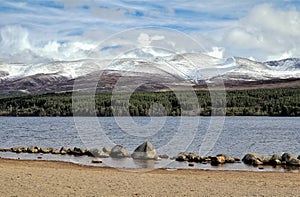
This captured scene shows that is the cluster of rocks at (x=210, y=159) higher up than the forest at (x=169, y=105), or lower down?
lower down

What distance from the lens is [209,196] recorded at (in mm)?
19953

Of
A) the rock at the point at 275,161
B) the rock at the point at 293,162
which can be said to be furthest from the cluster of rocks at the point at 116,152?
the rock at the point at 293,162

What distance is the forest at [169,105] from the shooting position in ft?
431

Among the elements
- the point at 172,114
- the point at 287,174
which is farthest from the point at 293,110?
the point at 287,174

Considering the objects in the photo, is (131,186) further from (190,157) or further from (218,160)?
(190,157)

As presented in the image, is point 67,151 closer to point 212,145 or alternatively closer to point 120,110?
point 212,145

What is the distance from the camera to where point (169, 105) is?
148m

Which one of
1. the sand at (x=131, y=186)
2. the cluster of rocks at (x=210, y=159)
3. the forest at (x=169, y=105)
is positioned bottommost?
the sand at (x=131, y=186)

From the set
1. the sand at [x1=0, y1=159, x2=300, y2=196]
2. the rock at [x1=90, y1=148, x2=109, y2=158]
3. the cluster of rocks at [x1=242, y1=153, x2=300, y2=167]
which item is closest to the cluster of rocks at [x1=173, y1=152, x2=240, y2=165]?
the cluster of rocks at [x1=242, y1=153, x2=300, y2=167]

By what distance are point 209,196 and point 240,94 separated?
154m

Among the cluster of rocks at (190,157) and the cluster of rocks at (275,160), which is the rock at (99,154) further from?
the cluster of rocks at (275,160)

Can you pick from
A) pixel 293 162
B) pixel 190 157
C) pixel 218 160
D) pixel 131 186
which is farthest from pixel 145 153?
pixel 131 186

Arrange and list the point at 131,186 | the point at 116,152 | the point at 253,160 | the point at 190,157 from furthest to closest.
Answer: the point at 116,152, the point at 190,157, the point at 253,160, the point at 131,186

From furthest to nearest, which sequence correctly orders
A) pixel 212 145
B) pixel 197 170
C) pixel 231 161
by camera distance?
pixel 212 145
pixel 231 161
pixel 197 170
